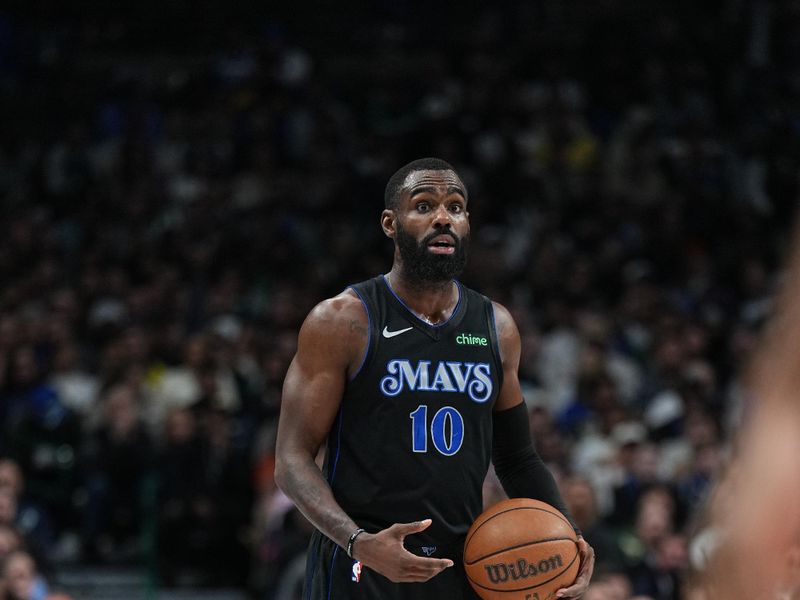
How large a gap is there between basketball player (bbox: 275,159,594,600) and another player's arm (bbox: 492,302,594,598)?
29mm

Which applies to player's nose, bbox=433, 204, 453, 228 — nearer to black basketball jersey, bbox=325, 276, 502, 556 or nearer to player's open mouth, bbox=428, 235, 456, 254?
player's open mouth, bbox=428, 235, 456, 254

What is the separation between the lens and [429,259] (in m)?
5.09

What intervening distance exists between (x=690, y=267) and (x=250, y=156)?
16.4 ft

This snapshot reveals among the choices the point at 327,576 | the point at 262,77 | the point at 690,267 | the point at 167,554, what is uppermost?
the point at 262,77

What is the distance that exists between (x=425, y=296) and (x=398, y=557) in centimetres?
109

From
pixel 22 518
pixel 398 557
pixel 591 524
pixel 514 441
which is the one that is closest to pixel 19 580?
pixel 22 518

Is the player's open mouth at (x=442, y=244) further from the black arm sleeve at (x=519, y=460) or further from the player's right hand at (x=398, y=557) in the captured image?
the player's right hand at (x=398, y=557)

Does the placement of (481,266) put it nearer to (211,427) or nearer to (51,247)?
(211,427)

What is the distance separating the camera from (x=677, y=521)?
34.1 feet

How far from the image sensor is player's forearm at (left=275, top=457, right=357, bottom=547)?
4.77 meters

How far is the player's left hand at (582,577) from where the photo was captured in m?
4.83

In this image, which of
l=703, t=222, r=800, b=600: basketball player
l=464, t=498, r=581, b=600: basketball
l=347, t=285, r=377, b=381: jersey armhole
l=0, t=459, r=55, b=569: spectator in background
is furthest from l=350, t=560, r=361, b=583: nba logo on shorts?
l=0, t=459, r=55, b=569: spectator in background

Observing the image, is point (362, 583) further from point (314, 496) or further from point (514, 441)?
point (514, 441)

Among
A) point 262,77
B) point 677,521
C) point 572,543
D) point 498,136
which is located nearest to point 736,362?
point 677,521
